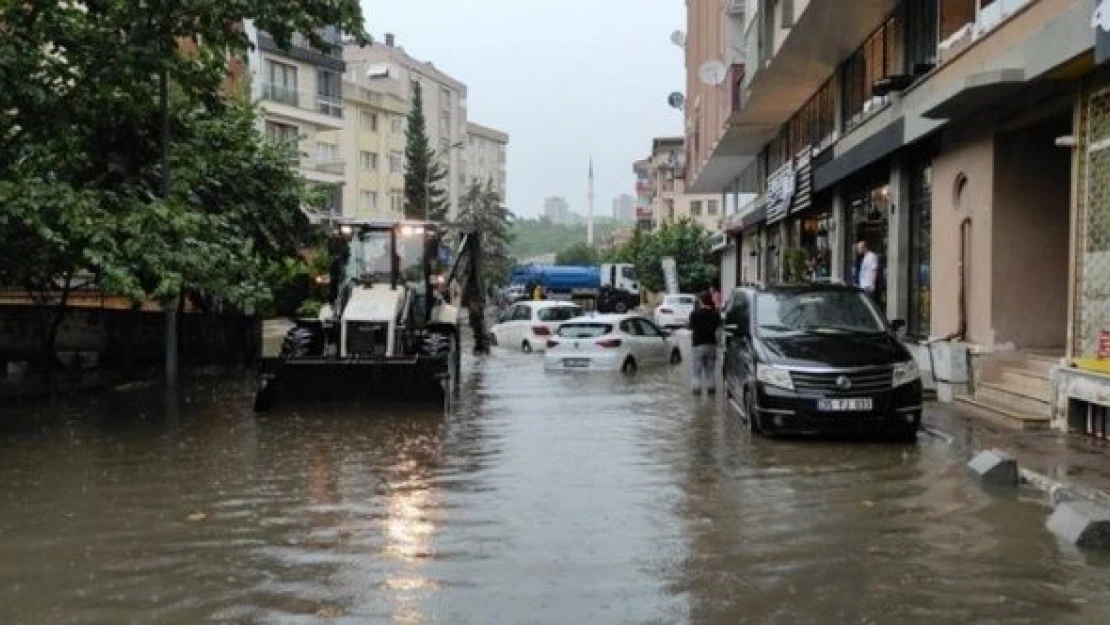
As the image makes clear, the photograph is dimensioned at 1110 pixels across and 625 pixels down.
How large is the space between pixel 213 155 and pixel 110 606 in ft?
44.0

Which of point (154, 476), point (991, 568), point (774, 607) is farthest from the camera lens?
point (154, 476)

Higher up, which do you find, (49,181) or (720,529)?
Answer: (49,181)

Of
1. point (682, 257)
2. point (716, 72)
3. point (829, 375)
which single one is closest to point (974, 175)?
point (829, 375)

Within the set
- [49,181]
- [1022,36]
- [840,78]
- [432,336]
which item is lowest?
[432,336]

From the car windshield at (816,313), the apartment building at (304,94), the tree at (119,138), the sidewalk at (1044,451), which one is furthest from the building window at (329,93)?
the sidewalk at (1044,451)

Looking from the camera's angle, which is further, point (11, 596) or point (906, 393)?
point (906, 393)

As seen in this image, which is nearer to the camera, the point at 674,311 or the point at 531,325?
the point at 531,325

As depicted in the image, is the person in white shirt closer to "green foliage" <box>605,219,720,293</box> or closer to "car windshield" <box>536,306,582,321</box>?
"car windshield" <box>536,306,582,321</box>

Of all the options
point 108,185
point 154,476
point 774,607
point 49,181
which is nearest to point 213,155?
point 108,185

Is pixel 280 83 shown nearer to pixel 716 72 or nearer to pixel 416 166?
pixel 716 72

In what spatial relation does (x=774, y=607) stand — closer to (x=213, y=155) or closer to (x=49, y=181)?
(x=49, y=181)

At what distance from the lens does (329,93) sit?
199ft

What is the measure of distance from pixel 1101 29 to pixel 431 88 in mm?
104567

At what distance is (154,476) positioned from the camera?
414 inches
